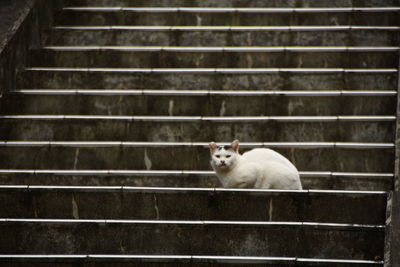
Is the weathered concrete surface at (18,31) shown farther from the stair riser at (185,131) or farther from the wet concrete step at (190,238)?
the wet concrete step at (190,238)

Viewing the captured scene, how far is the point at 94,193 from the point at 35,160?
1.62 meters

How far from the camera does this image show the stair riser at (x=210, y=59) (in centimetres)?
918

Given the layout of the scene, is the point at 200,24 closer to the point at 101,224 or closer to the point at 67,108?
the point at 67,108

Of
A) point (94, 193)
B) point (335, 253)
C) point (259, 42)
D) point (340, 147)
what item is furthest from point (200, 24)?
point (335, 253)

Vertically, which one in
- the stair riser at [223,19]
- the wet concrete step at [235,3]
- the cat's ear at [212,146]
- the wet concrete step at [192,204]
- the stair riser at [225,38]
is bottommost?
the wet concrete step at [192,204]

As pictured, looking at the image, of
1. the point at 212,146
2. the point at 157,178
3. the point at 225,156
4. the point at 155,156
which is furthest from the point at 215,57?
the point at 225,156

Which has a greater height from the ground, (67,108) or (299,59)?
(299,59)

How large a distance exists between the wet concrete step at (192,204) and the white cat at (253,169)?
1.46 feet

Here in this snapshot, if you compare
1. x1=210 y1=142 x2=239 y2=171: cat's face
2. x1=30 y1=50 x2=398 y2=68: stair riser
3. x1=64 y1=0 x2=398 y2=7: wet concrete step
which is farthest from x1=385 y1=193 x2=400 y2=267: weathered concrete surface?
x1=64 y1=0 x2=398 y2=7: wet concrete step

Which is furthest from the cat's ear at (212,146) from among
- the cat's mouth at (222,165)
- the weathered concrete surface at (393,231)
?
the weathered concrete surface at (393,231)

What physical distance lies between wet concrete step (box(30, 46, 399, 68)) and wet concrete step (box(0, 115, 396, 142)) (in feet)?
3.87

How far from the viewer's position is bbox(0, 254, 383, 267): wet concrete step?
575cm

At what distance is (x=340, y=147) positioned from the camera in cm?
789

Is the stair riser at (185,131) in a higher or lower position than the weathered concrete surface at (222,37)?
lower
